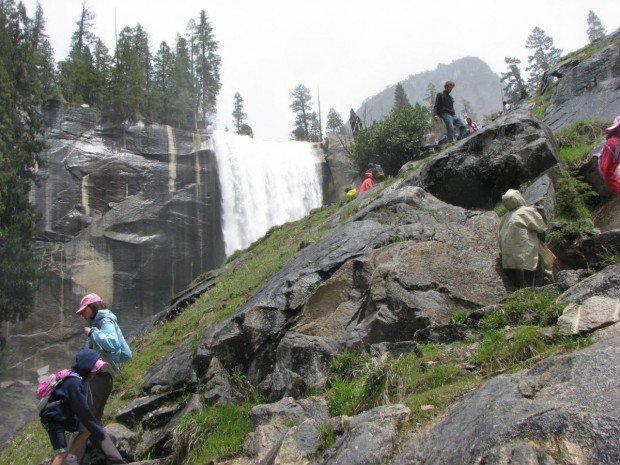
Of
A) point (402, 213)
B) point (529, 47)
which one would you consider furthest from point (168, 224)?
point (529, 47)

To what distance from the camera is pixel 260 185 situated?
3616 cm

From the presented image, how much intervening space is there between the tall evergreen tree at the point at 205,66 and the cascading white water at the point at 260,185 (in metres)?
18.4

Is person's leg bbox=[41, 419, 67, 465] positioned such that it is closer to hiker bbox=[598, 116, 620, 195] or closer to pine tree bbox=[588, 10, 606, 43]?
hiker bbox=[598, 116, 620, 195]

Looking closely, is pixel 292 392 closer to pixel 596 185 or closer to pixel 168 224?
pixel 596 185

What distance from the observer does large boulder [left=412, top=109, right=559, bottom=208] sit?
11.0 m

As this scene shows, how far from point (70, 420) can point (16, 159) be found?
20.8 metres

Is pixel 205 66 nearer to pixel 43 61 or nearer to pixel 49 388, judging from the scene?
pixel 43 61

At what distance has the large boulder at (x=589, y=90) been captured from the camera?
1498 centimetres

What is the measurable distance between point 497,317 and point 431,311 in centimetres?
114

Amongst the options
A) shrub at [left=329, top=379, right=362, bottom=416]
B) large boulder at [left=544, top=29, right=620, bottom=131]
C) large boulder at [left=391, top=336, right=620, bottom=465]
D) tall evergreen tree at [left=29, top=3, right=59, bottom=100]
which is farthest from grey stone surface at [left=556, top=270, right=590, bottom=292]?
tall evergreen tree at [left=29, top=3, right=59, bottom=100]

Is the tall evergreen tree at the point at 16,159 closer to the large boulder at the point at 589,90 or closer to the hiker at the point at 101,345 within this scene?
the hiker at the point at 101,345

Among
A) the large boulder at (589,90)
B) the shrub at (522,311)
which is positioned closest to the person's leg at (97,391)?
the shrub at (522,311)

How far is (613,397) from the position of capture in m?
3.52

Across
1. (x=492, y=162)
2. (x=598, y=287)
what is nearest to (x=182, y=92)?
(x=492, y=162)
